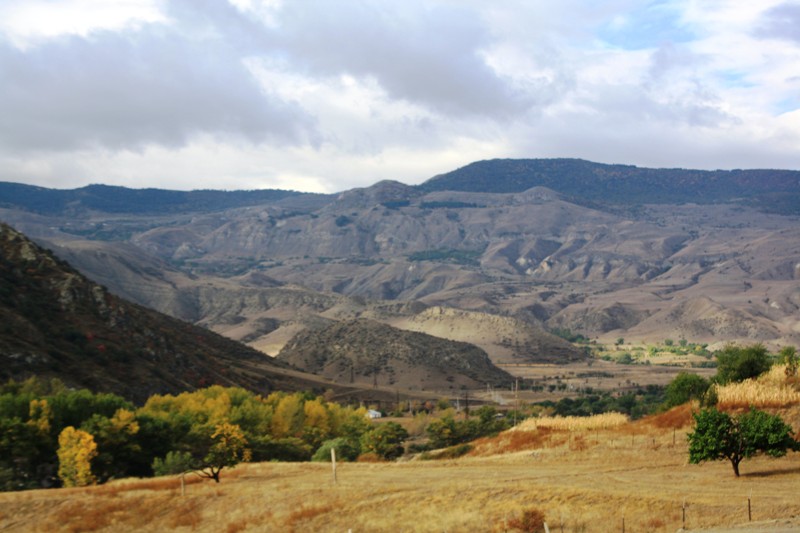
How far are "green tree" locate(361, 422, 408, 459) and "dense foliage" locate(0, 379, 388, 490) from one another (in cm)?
8

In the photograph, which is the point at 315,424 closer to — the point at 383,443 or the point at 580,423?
the point at 383,443

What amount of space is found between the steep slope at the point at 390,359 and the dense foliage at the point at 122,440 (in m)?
86.4

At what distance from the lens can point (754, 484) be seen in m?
36.1

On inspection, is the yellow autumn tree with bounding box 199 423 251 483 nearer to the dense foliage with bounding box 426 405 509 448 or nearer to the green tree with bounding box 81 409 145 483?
the green tree with bounding box 81 409 145 483

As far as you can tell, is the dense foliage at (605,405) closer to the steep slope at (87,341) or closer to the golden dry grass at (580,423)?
the steep slope at (87,341)

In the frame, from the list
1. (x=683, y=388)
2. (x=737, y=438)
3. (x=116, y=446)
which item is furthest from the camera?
(x=683, y=388)

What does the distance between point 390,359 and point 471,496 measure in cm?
13800

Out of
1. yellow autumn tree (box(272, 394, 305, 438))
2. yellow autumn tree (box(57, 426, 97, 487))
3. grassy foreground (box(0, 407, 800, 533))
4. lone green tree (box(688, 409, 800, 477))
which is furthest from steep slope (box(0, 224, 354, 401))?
lone green tree (box(688, 409, 800, 477))

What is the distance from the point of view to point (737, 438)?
125 feet

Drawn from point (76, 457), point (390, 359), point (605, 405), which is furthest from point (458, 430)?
point (390, 359)

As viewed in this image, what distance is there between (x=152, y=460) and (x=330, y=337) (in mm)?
129188

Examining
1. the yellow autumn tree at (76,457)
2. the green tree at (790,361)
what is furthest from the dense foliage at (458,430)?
the yellow autumn tree at (76,457)

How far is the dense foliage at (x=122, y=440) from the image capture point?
54375mm

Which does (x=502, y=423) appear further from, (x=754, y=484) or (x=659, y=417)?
(x=754, y=484)
